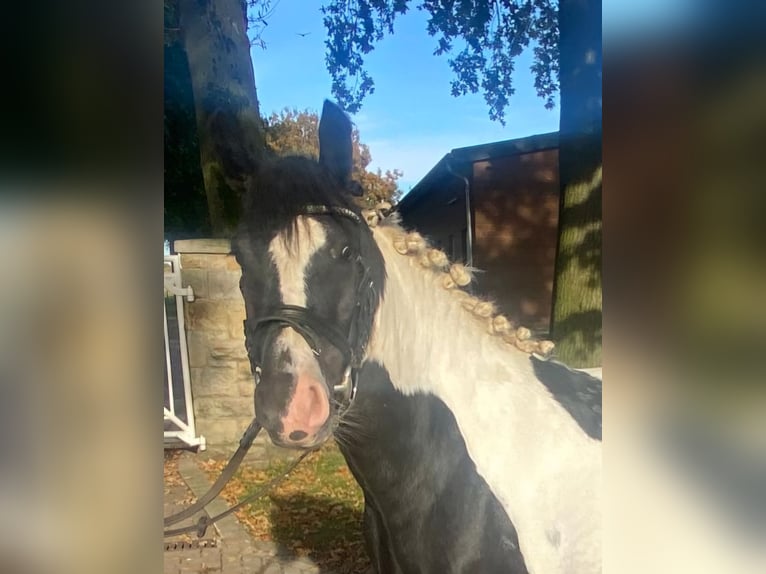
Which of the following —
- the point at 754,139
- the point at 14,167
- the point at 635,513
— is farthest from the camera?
the point at 635,513

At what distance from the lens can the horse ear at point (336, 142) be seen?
168 cm

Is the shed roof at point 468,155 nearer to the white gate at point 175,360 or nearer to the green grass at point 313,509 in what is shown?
the white gate at point 175,360

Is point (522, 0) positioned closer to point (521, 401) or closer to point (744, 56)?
point (744, 56)

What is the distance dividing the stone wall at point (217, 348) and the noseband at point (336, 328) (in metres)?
0.06

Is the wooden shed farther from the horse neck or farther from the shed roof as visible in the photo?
the horse neck

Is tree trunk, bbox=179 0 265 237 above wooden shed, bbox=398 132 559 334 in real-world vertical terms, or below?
above

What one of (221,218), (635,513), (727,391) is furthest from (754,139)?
(221,218)

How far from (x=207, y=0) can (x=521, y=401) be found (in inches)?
61.5

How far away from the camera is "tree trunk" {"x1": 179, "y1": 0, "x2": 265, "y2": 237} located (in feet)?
5.39

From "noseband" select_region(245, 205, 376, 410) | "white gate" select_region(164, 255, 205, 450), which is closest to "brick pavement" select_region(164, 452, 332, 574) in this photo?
"white gate" select_region(164, 255, 205, 450)

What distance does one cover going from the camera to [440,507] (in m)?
1.75

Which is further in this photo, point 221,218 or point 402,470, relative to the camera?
point 402,470

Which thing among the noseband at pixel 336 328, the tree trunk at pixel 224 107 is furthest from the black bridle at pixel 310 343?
the tree trunk at pixel 224 107

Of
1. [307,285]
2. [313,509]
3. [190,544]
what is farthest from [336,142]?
[190,544]
